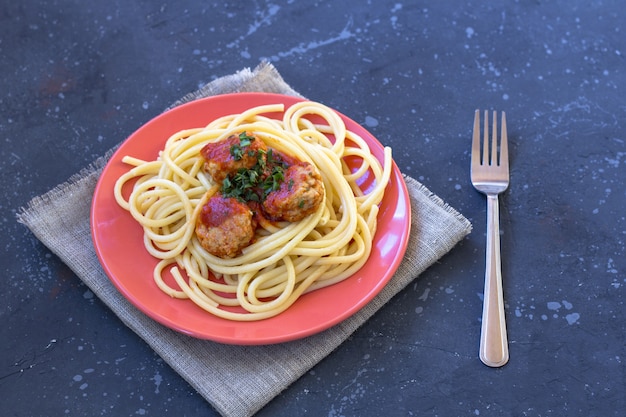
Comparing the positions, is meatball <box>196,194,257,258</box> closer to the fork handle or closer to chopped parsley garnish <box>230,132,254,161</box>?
chopped parsley garnish <box>230,132,254,161</box>

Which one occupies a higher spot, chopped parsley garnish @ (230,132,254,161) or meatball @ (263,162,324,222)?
chopped parsley garnish @ (230,132,254,161)

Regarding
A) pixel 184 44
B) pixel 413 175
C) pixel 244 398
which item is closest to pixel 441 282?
pixel 413 175

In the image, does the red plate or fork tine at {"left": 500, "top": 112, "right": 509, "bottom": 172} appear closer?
the red plate

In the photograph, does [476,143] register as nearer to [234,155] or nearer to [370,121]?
[370,121]

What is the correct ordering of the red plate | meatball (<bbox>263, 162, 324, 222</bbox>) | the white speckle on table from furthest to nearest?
the white speckle on table < meatball (<bbox>263, 162, 324, 222</bbox>) < the red plate

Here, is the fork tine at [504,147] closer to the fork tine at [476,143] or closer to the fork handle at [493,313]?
the fork tine at [476,143]

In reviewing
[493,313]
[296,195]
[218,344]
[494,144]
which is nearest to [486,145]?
[494,144]

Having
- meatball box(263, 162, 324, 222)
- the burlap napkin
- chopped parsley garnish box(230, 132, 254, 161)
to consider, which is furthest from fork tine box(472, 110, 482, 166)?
chopped parsley garnish box(230, 132, 254, 161)
